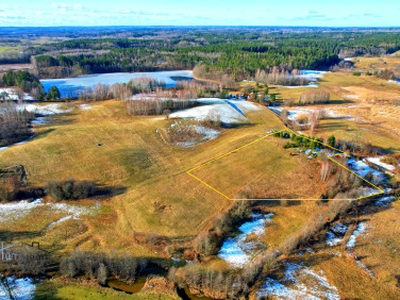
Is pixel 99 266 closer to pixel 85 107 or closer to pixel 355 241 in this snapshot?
pixel 355 241

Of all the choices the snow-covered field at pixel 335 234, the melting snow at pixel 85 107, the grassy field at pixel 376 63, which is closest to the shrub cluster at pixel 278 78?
the grassy field at pixel 376 63

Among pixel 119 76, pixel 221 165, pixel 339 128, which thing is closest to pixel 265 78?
pixel 339 128

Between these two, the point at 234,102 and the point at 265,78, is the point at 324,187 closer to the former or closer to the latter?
the point at 234,102

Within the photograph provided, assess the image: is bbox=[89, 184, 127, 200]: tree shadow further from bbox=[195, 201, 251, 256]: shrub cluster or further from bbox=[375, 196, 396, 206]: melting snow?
bbox=[375, 196, 396, 206]: melting snow

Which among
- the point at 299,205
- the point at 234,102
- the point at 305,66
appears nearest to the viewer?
the point at 299,205

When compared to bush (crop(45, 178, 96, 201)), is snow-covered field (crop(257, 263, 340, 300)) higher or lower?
lower

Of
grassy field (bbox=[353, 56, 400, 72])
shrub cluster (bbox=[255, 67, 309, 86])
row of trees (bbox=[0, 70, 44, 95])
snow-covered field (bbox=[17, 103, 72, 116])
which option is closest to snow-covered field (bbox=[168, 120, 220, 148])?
snow-covered field (bbox=[17, 103, 72, 116])

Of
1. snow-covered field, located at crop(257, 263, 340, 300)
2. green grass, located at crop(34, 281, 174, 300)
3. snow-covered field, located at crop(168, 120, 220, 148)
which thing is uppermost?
snow-covered field, located at crop(168, 120, 220, 148)
